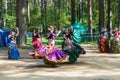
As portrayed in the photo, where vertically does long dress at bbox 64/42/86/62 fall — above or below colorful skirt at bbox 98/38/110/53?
above

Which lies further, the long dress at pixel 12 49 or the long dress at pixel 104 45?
the long dress at pixel 104 45

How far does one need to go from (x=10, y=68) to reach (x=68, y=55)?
2.81 m

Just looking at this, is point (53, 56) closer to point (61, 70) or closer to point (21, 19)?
point (61, 70)

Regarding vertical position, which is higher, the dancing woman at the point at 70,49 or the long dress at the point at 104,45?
the dancing woman at the point at 70,49

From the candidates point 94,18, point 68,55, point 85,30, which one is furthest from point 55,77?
point 94,18

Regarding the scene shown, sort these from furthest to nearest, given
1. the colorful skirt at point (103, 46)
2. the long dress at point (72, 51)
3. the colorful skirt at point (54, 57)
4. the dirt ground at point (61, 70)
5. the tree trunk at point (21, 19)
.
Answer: the tree trunk at point (21, 19), the colorful skirt at point (103, 46), the long dress at point (72, 51), the colorful skirt at point (54, 57), the dirt ground at point (61, 70)

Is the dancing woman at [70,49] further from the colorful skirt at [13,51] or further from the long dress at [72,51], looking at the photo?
the colorful skirt at [13,51]

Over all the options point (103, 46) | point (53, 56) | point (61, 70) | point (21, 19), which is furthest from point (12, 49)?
point (21, 19)

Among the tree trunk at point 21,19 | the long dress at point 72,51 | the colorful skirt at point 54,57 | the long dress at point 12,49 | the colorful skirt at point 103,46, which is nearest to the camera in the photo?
the colorful skirt at point 54,57

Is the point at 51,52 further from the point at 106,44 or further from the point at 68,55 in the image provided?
the point at 106,44

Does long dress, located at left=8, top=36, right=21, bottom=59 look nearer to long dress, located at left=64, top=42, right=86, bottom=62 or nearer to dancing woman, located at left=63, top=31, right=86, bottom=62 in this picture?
dancing woman, located at left=63, top=31, right=86, bottom=62

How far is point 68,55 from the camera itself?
17.2 metres

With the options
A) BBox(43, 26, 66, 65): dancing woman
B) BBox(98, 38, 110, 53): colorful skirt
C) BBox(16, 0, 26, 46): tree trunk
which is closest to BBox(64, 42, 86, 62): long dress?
BBox(43, 26, 66, 65): dancing woman

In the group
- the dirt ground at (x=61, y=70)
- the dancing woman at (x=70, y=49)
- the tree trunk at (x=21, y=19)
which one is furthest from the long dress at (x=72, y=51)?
the tree trunk at (x=21, y=19)
